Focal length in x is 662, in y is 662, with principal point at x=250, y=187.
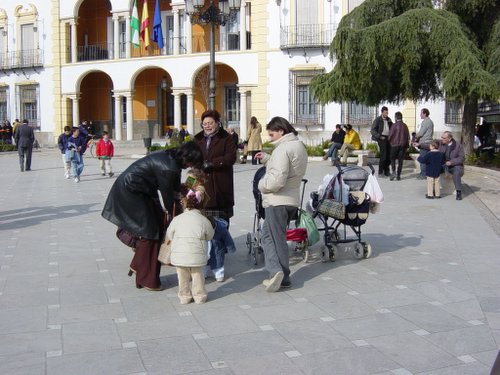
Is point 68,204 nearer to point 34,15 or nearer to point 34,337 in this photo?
point 34,337

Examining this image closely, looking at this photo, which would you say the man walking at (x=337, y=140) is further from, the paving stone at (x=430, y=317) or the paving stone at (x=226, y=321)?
the paving stone at (x=226, y=321)

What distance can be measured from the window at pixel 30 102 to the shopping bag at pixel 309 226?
32414 millimetres

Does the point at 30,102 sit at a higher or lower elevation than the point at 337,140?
higher

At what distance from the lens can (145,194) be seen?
6719mm

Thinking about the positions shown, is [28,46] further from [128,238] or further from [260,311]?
[260,311]

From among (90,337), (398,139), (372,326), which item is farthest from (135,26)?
(372,326)

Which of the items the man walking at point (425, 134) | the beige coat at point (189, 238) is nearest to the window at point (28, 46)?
the man walking at point (425, 134)

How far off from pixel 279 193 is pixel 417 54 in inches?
475

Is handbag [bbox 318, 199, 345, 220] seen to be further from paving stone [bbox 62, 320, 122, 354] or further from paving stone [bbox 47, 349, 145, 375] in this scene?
paving stone [bbox 47, 349, 145, 375]

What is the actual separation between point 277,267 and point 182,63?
2744cm

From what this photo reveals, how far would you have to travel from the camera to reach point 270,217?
6711mm

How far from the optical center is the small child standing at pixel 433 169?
13.4 m

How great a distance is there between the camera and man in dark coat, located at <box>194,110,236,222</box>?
7.54 m

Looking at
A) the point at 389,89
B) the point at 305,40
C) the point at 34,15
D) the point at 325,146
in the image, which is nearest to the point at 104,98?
the point at 34,15
